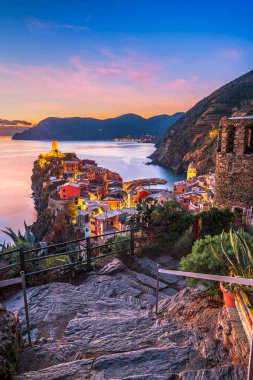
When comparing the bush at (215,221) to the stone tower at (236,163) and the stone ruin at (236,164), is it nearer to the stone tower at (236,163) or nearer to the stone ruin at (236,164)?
the stone ruin at (236,164)

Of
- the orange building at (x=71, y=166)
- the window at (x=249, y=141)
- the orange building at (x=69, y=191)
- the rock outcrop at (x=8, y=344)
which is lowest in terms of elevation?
the orange building at (x=69, y=191)

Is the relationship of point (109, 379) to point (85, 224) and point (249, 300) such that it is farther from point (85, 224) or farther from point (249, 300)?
point (85, 224)

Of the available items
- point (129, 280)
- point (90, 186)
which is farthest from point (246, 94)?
point (129, 280)

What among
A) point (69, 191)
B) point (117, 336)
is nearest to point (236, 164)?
point (117, 336)

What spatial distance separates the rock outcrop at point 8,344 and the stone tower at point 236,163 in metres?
9.94

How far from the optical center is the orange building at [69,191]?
160ft

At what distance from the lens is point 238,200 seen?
1188 cm

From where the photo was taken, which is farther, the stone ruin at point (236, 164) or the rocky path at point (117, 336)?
the stone ruin at point (236, 164)

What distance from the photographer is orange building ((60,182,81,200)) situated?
4875 centimetres

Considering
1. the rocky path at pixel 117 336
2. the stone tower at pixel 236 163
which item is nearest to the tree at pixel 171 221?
the rocky path at pixel 117 336

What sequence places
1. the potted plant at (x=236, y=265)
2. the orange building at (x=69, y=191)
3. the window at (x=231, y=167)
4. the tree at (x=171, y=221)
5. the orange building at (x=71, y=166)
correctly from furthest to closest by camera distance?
the orange building at (x=71, y=166)
the orange building at (x=69, y=191)
the window at (x=231, y=167)
the tree at (x=171, y=221)
the potted plant at (x=236, y=265)

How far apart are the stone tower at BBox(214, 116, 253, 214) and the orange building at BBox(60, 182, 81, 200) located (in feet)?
126

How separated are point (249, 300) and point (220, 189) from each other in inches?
401

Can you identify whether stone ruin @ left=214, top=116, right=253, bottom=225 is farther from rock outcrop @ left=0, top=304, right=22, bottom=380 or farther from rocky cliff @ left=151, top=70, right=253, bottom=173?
rocky cliff @ left=151, top=70, right=253, bottom=173
